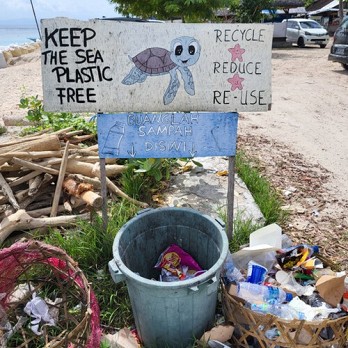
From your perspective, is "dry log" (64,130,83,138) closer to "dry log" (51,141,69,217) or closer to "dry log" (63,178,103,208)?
"dry log" (51,141,69,217)

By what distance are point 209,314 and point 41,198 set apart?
1.97 m

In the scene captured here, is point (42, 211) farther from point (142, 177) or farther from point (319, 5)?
point (319, 5)

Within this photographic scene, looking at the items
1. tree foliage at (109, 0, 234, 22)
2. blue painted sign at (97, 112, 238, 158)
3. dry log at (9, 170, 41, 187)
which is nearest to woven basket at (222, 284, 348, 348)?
blue painted sign at (97, 112, 238, 158)

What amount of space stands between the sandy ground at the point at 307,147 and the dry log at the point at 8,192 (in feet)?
7.36

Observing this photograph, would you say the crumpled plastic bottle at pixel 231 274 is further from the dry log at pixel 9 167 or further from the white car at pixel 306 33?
the white car at pixel 306 33

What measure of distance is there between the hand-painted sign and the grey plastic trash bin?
77 centimetres

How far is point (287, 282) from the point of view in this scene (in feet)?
7.76

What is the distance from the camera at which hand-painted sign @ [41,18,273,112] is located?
2.38m

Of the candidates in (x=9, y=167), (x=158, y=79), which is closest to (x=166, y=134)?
(x=158, y=79)

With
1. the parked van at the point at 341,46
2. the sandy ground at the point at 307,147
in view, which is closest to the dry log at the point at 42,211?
the sandy ground at the point at 307,147

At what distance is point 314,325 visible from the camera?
1.87m

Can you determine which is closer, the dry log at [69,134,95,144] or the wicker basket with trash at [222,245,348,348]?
the wicker basket with trash at [222,245,348,348]

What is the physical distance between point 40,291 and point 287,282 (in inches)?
63.9

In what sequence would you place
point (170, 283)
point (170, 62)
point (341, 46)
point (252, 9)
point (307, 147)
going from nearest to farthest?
point (170, 283) < point (170, 62) < point (307, 147) < point (341, 46) < point (252, 9)
